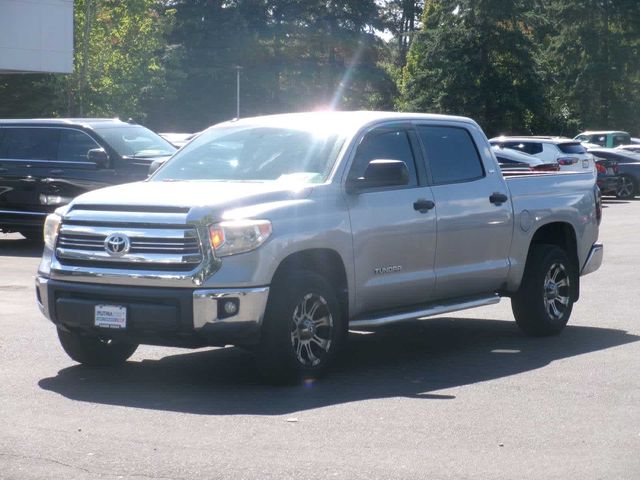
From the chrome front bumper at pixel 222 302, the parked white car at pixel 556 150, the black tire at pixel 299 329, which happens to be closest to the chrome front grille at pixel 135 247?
the chrome front bumper at pixel 222 302

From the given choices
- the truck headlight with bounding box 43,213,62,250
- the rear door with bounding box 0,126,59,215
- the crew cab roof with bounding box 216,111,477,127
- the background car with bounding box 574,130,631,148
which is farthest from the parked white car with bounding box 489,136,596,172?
the truck headlight with bounding box 43,213,62,250

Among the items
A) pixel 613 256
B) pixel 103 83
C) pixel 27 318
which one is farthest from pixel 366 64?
pixel 27 318

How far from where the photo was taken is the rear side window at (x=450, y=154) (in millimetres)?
10242

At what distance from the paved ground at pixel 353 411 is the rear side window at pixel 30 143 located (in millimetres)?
8161

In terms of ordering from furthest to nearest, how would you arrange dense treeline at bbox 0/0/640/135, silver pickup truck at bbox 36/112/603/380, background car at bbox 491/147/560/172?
dense treeline at bbox 0/0/640/135 < background car at bbox 491/147/560/172 < silver pickup truck at bbox 36/112/603/380

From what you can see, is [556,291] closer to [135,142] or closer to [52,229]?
[52,229]

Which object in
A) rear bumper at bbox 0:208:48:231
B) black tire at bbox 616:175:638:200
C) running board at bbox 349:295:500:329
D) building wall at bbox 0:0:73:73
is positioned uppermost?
building wall at bbox 0:0:73:73

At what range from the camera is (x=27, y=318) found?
12039 millimetres

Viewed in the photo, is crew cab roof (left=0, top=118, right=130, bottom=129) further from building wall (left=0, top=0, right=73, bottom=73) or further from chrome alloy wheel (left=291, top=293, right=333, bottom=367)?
building wall (left=0, top=0, right=73, bottom=73)

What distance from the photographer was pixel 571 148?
3312cm

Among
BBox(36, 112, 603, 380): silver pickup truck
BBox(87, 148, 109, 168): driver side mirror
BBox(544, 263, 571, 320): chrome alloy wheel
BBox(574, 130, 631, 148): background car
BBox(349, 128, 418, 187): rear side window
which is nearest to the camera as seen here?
BBox(36, 112, 603, 380): silver pickup truck

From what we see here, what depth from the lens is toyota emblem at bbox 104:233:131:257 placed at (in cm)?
848

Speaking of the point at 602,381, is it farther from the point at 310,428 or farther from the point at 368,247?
the point at 310,428

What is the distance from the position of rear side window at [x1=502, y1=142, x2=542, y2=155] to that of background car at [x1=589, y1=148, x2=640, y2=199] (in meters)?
4.05
